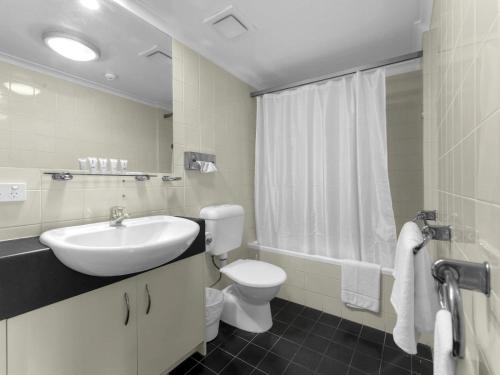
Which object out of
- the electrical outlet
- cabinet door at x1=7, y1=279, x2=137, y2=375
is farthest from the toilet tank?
the electrical outlet

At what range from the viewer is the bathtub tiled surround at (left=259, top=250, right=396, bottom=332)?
1.68 metres

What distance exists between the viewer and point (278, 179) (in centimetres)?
222

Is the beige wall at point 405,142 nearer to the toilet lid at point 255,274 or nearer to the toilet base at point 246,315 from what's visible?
the toilet lid at point 255,274

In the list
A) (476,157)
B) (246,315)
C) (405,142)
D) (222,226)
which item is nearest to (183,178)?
(222,226)

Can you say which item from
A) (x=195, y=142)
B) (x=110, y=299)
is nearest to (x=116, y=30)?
(x=195, y=142)

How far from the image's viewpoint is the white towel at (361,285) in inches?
66.6

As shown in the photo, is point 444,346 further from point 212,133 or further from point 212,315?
point 212,133

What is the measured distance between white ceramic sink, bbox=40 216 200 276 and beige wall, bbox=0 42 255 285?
14 cm

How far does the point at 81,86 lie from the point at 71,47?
186mm

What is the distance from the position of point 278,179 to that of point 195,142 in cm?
86

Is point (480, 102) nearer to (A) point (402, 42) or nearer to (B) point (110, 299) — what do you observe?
(B) point (110, 299)

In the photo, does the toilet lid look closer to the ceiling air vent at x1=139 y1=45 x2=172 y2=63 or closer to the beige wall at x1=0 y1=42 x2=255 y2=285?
the beige wall at x1=0 y1=42 x2=255 y2=285

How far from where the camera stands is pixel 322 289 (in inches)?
76.5

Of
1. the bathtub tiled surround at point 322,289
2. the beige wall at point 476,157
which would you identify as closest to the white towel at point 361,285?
the bathtub tiled surround at point 322,289
